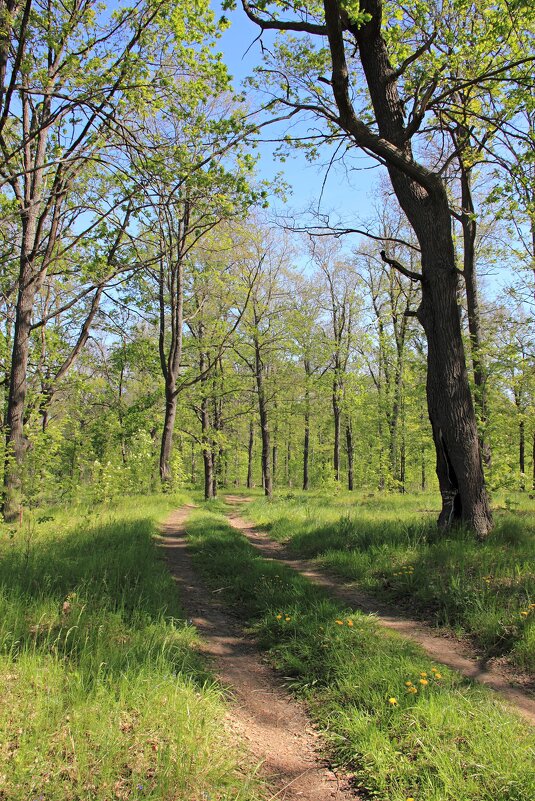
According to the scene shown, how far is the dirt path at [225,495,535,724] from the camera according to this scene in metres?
3.42

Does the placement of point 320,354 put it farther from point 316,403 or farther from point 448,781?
point 448,781

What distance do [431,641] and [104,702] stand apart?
3.15 m

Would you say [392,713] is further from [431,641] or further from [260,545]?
[260,545]

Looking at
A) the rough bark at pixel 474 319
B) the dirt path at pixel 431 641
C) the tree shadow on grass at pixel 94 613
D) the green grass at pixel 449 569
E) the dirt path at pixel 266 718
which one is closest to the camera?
the dirt path at pixel 266 718

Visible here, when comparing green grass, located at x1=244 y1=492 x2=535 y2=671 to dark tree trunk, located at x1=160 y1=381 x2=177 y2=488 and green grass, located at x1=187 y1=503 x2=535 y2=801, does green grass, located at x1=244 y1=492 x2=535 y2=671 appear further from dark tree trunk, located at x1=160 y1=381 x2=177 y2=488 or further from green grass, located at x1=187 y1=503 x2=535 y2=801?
dark tree trunk, located at x1=160 y1=381 x2=177 y2=488

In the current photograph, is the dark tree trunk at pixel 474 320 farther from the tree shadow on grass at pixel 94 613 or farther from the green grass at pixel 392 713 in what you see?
the tree shadow on grass at pixel 94 613

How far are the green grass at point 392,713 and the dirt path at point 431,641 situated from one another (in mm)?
289

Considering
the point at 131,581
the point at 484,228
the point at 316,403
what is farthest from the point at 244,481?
the point at 131,581

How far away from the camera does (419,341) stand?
22.9 m

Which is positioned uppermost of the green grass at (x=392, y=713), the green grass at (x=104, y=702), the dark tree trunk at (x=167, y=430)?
the dark tree trunk at (x=167, y=430)

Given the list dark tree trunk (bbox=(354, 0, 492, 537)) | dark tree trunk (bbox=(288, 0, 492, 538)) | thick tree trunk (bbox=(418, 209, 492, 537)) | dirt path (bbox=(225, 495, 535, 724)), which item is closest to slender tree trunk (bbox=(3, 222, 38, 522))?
dirt path (bbox=(225, 495, 535, 724))

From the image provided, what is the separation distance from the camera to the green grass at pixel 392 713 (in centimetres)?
235

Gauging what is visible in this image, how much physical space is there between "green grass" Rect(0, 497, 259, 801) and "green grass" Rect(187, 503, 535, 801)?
73 centimetres

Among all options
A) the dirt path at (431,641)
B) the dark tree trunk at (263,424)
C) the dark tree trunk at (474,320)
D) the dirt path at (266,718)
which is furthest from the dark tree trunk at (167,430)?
the dirt path at (266,718)
